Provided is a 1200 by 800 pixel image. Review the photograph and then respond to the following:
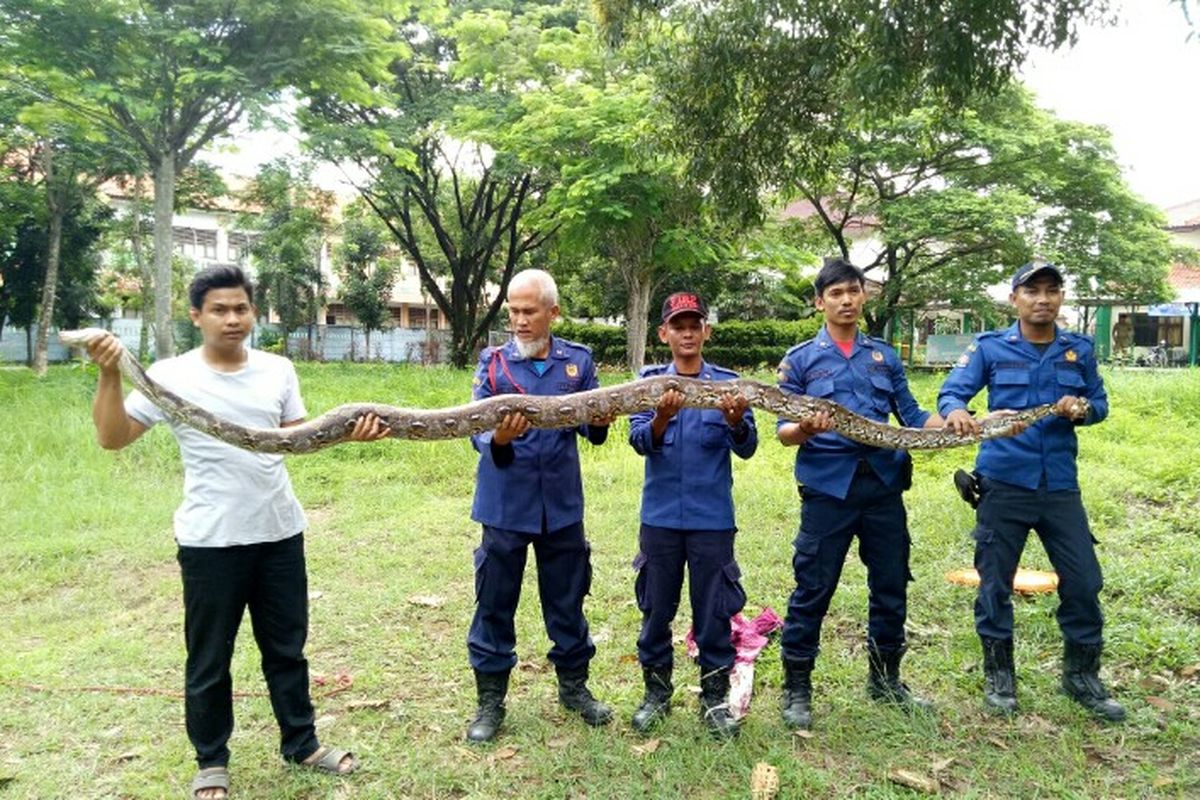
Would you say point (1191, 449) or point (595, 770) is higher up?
point (1191, 449)

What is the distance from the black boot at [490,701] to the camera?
3.99 m

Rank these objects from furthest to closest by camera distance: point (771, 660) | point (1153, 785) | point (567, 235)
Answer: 1. point (567, 235)
2. point (771, 660)
3. point (1153, 785)

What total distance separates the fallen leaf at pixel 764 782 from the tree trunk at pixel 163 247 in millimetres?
13316

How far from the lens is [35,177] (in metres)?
22.8

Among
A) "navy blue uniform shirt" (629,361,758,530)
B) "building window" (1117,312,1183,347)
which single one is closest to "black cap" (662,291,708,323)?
"navy blue uniform shirt" (629,361,758,530)

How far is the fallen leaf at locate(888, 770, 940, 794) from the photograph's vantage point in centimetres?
346

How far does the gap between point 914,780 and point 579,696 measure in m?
1.59

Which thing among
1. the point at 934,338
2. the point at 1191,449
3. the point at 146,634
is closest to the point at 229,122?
the point at 146,634

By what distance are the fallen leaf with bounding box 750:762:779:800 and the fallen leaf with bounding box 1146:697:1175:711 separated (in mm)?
2118

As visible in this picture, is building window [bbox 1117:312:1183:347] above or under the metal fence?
above

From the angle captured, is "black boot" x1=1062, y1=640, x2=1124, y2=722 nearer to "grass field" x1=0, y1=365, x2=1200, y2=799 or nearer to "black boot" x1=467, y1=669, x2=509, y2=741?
"grass field" x1=0, y1=365, x2=1200, y2=799

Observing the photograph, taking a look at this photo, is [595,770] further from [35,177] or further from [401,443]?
[35,177]

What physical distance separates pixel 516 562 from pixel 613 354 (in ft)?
88.6

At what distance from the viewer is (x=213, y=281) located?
346cm
